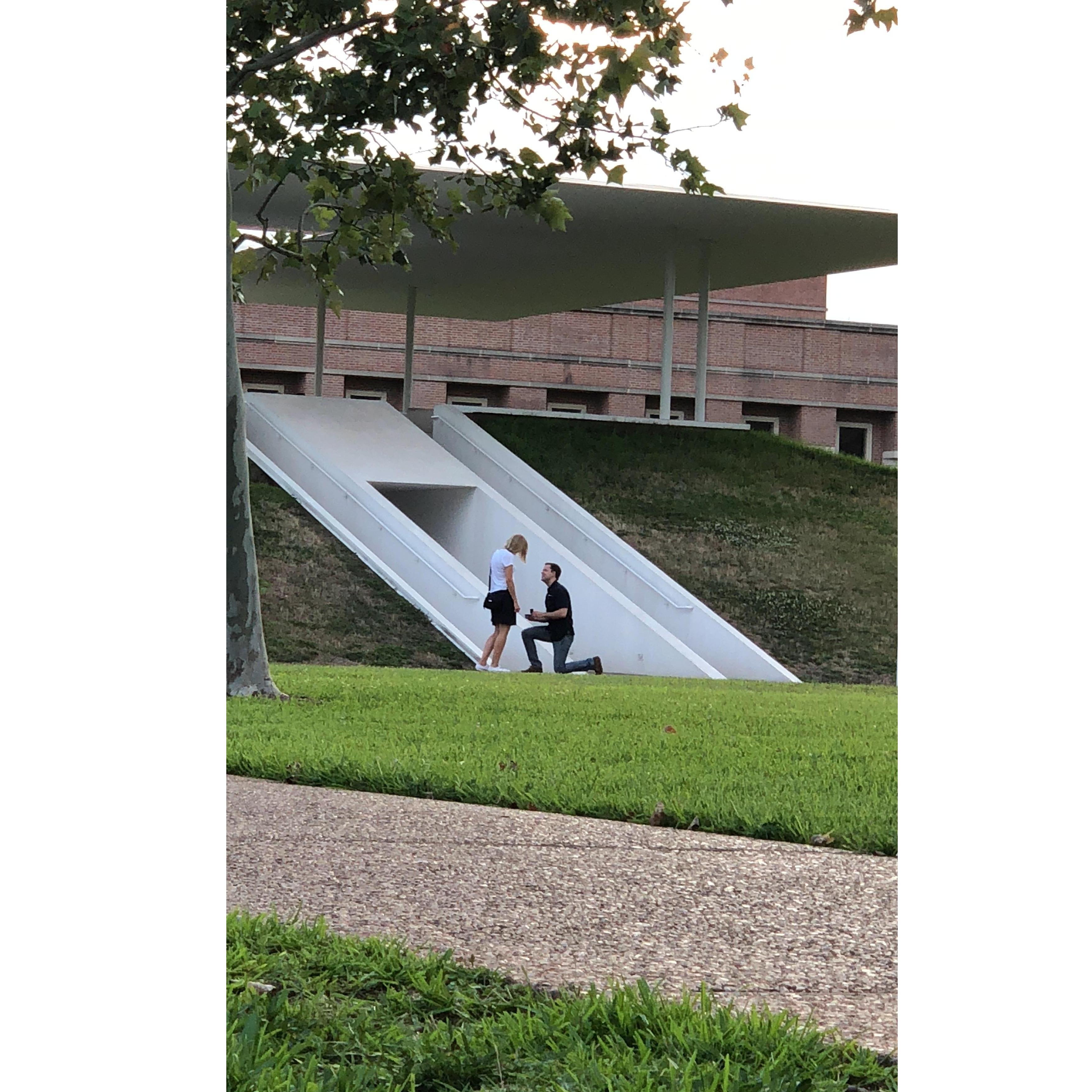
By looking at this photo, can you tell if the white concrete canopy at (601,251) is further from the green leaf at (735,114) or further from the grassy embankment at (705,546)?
the green leaf at (735,114)

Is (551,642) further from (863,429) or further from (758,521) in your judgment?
(863,429)

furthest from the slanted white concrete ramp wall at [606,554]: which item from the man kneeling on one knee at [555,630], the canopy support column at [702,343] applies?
the canopy support column at [702,343]

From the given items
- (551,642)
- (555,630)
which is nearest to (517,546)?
(555,630)

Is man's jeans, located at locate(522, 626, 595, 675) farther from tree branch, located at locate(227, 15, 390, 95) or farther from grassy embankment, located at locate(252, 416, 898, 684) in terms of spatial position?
tree branch, located at locate(227, 15, 390, 95)

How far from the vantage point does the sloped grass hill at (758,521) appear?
20438mm

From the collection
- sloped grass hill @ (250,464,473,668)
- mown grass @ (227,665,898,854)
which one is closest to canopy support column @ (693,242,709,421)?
sloped grass hill @ (250,464,473,668)

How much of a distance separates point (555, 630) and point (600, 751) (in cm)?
974

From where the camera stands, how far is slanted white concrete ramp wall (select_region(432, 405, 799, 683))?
61.8ft

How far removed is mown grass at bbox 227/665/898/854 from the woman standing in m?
4.10
